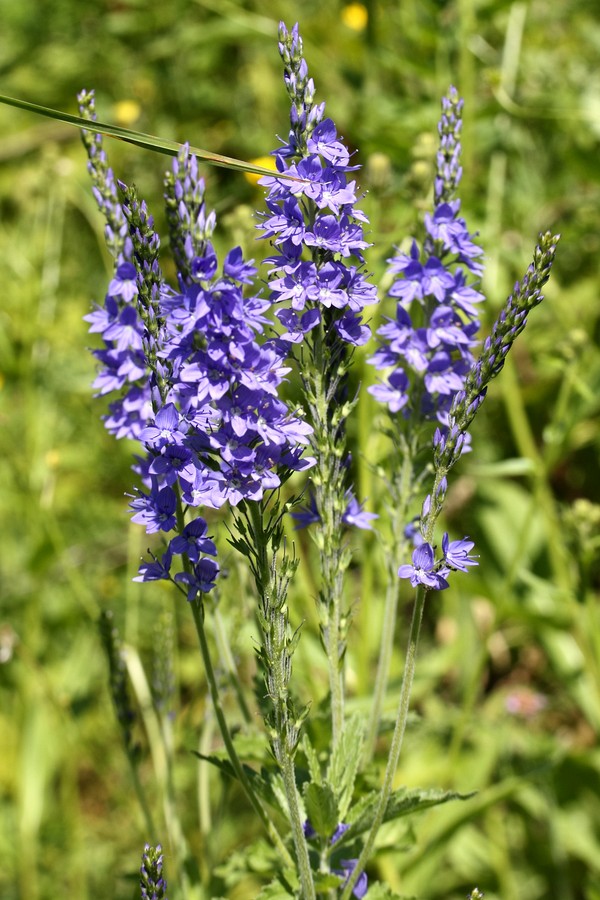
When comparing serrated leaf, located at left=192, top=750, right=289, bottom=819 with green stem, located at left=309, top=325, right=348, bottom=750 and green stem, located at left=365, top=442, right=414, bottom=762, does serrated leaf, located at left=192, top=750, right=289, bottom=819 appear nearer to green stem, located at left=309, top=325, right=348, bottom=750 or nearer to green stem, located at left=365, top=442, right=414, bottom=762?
green stem, located at left=309, top=325, right=348, bottom=750

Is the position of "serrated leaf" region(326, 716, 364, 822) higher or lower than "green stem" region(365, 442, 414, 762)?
lower

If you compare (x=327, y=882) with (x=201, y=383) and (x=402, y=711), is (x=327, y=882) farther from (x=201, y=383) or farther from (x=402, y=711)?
(x=201, y=383)

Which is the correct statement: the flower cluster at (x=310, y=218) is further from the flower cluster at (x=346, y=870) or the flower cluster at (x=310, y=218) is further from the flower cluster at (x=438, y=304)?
the flower cluster at (x=346, y=870)

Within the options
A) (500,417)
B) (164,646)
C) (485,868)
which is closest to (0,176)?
(500,417)

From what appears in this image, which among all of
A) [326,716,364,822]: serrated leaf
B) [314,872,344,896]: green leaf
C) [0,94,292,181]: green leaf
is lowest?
[314,872,344,896]: green leaf

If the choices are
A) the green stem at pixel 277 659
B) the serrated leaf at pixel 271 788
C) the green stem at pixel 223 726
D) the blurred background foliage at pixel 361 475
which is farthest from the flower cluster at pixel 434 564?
the blurred background foliage at pixel 361 475

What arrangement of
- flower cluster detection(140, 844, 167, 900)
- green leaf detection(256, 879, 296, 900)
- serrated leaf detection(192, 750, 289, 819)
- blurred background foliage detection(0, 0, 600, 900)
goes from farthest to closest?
blurred background foliage detection(0, 0, 600, 900), serrated leaf detection(192, 750, 289, 819), green leaf detection(256, 879, 296, 900), flower cluster detection(140, 844, 167, 900)

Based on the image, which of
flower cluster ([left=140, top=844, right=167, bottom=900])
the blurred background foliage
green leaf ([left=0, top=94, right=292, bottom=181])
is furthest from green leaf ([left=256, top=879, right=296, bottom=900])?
green leaf ([left=0, top=94, right=292, bottom=181])
